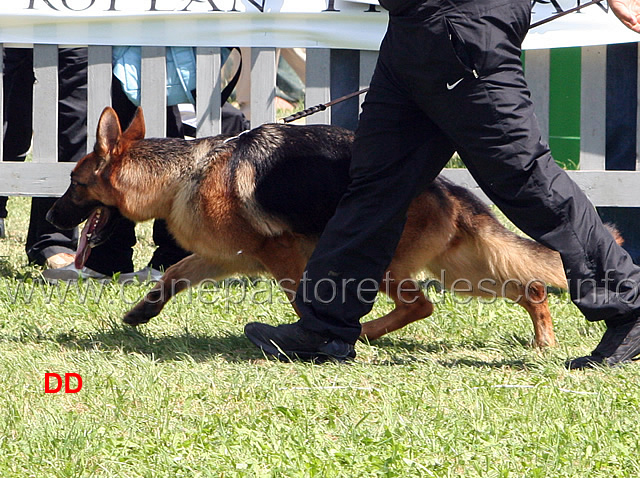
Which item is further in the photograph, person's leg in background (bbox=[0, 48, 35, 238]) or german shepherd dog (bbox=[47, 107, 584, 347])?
person's leg in background (bbox=[0, 48, 35, 238])

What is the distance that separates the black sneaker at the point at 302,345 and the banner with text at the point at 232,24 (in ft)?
7.10

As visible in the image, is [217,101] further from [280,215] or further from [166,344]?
[166,344]

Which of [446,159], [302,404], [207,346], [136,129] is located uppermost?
[446,159]

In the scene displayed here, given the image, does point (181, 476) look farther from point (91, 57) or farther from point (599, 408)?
point (91, 57)

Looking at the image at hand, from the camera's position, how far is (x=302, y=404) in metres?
2.95

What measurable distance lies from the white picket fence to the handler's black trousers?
6.03ft

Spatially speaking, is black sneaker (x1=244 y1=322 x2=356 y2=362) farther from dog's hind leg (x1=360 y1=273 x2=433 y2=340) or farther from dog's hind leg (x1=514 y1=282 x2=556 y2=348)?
dog's hind leg (x1=514 y1=282 x2=556 y2=348)

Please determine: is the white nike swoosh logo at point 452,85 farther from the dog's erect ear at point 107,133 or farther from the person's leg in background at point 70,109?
the person's leg in background at point 70,109

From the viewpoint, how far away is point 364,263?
137 inches

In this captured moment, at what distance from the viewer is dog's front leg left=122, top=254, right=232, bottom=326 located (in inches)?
165

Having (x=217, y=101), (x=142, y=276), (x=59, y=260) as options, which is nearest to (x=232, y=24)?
(x=217, y=101)

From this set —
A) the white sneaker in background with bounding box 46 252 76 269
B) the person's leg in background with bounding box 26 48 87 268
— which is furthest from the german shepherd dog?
the white sneaker in background with bounding box 46 252 76 269

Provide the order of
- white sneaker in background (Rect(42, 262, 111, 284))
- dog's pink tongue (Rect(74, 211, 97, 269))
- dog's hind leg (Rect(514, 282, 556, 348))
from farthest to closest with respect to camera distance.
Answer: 1. white sneaker in background (Rect(42, 262, 111, 284))
2. dog's pink tongue (Rect(74, 211, 97, 269))
3. dog's hind leg (Rect(514, 282, 556, 348))

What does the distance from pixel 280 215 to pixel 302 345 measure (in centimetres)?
69
